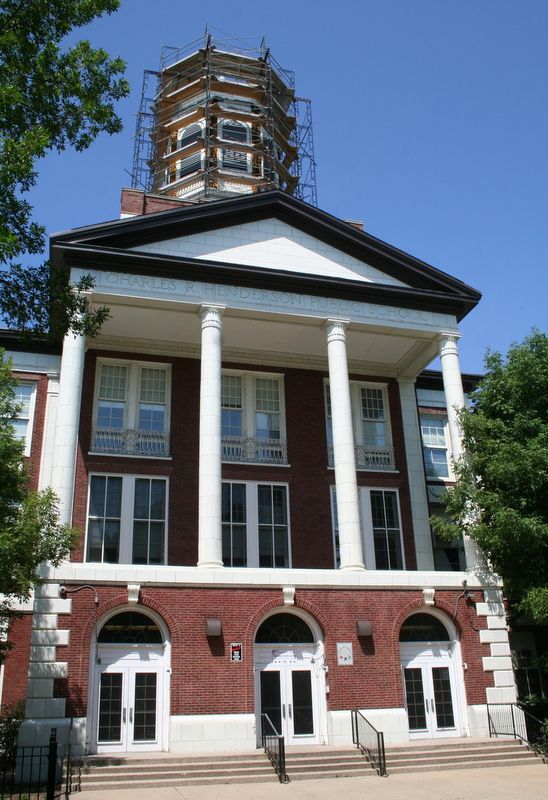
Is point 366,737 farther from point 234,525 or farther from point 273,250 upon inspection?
point 273,250

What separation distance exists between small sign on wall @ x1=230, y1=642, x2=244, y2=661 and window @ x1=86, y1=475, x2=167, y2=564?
18.2 feet

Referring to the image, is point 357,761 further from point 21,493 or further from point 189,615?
point 21,493

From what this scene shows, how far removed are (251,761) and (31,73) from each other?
15396 millimetres

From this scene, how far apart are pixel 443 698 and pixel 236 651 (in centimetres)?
656

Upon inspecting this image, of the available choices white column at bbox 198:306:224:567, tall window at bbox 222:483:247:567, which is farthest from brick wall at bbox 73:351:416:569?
white column at bbox 198:306:224:567

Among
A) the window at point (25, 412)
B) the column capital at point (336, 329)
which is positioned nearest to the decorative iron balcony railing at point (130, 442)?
the window at point (25, 412)

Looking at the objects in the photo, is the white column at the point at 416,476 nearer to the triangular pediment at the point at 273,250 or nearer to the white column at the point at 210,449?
the triangular pediment at the point at 273,250

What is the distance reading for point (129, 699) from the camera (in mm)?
19500

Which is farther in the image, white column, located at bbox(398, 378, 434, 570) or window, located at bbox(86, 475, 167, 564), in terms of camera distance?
white column, located at bbox(398, 378, 434, 570)

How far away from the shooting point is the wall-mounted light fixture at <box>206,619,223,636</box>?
19516mm

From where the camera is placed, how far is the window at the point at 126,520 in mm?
24438

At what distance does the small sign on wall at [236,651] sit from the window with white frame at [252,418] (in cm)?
791

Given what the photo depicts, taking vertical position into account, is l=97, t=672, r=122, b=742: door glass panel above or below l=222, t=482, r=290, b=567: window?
below

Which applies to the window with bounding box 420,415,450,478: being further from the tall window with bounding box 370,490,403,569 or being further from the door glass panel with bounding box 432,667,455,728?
the door glass panel with bounding box 432,667,455,728
